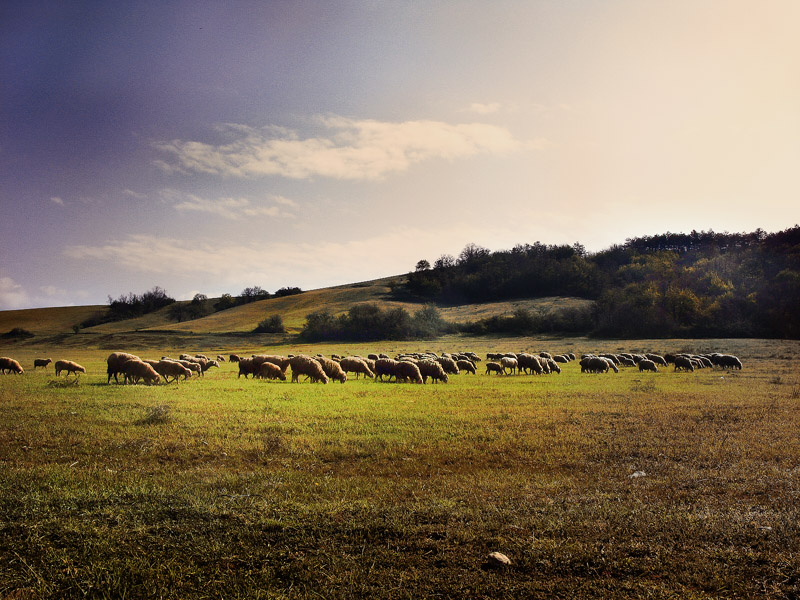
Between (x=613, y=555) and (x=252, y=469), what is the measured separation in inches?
241

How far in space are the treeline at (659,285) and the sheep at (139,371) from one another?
203 feet

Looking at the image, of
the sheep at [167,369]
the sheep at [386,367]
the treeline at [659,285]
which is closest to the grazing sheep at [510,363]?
the sheep at [386,367]

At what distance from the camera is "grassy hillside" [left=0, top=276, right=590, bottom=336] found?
281 feet

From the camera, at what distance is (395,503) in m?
6.55

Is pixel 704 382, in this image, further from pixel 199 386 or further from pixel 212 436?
pixel 199 386

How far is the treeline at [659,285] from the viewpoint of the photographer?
202ft

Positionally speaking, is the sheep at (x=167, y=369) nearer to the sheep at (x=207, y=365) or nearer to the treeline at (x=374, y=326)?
the sheep at (x=207, y=365)

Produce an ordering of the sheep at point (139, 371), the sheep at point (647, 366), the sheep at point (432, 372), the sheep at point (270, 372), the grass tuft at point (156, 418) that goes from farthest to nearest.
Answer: the sheep at point (647, 366) → the sheep at point (270, 372) → the sheep at point (432, 372) → the sheep at point (139, 371) → the grass tuft at point (156, 418)

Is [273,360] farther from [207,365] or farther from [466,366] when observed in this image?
[466,366]

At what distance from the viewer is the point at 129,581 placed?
15.3 ft

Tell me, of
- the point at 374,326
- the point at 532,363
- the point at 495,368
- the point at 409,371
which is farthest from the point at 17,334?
the point at 532,363

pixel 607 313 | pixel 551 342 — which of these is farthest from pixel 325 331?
pixel 607 313

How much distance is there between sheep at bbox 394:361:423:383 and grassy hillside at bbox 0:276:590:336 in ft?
202

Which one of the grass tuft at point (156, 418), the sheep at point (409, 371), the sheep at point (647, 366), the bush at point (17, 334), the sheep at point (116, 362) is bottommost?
the sheep at point (647, 366)
